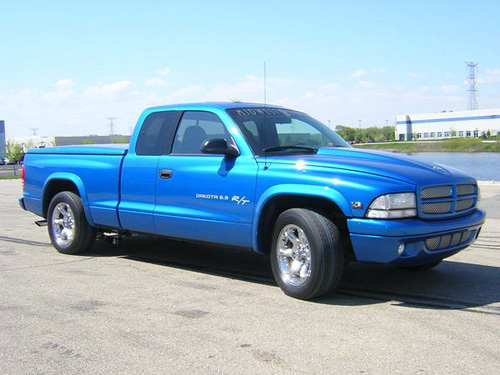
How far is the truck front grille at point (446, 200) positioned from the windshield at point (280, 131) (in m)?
1.37

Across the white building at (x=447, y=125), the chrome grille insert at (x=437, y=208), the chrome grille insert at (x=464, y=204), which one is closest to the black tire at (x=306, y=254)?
the chrome grille insert at (x=437, y=208)

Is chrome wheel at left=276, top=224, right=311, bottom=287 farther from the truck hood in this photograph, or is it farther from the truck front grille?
the truck front grille

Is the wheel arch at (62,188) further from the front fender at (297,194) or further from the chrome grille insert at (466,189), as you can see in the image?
the chrome grille insert at (466,189)

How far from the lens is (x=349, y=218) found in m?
5.12

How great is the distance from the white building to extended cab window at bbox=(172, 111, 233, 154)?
117695 millimetres

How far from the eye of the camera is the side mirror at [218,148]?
5.85 metres

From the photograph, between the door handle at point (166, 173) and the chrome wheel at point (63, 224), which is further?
the chrome wheel at point (63, 224)

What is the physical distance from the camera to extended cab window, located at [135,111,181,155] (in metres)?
6.81

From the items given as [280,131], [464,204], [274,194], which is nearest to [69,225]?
[280,131]

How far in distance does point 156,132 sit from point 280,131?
1515 millimetres

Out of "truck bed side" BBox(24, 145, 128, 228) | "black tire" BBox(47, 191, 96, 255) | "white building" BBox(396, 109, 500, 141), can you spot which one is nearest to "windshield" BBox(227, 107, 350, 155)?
"truck bed side" BBox(24, 145, 128, 228)

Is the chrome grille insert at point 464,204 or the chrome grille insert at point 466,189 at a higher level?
the chrome grille insert at point 466,189

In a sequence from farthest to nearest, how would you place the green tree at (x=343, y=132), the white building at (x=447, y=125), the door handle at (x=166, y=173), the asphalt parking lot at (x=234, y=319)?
the white building at (x=447, y=125) < the green tree at (x=343, y=132) < the door handle at (x=166, y=173) < the asphalt parking lot at (x=234, y=319)

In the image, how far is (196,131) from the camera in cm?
660
